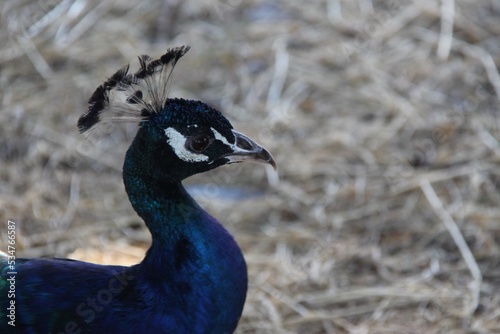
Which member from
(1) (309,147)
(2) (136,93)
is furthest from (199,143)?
(1) (309,147)

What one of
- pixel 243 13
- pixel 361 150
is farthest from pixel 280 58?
pixel 361 150

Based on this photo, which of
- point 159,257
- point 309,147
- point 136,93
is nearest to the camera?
point 136,93

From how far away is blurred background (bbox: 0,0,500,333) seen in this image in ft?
9.79

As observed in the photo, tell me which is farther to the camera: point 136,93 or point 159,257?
point 159,257

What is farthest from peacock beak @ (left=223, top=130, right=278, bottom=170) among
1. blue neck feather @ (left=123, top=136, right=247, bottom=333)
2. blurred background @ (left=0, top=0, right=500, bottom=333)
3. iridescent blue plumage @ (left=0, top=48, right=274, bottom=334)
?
blurred background @ (left=0, top=0, right=500, bottom=333)

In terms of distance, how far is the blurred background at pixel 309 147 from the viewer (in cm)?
298

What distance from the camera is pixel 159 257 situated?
217cm

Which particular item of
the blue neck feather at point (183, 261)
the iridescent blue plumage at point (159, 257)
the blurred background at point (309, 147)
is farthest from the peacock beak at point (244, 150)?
→ the blurred background at point (309, 147)

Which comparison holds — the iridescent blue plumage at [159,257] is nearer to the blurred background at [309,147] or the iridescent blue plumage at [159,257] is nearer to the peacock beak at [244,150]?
the peacock beak at [244,150]

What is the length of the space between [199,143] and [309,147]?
62.3 inches

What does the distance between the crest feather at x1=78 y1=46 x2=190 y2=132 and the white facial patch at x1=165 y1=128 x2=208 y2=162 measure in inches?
2.5

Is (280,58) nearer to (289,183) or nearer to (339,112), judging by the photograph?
(339,112)

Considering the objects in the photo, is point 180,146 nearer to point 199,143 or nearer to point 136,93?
point 199,143

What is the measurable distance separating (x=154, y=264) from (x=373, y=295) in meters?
1.00
